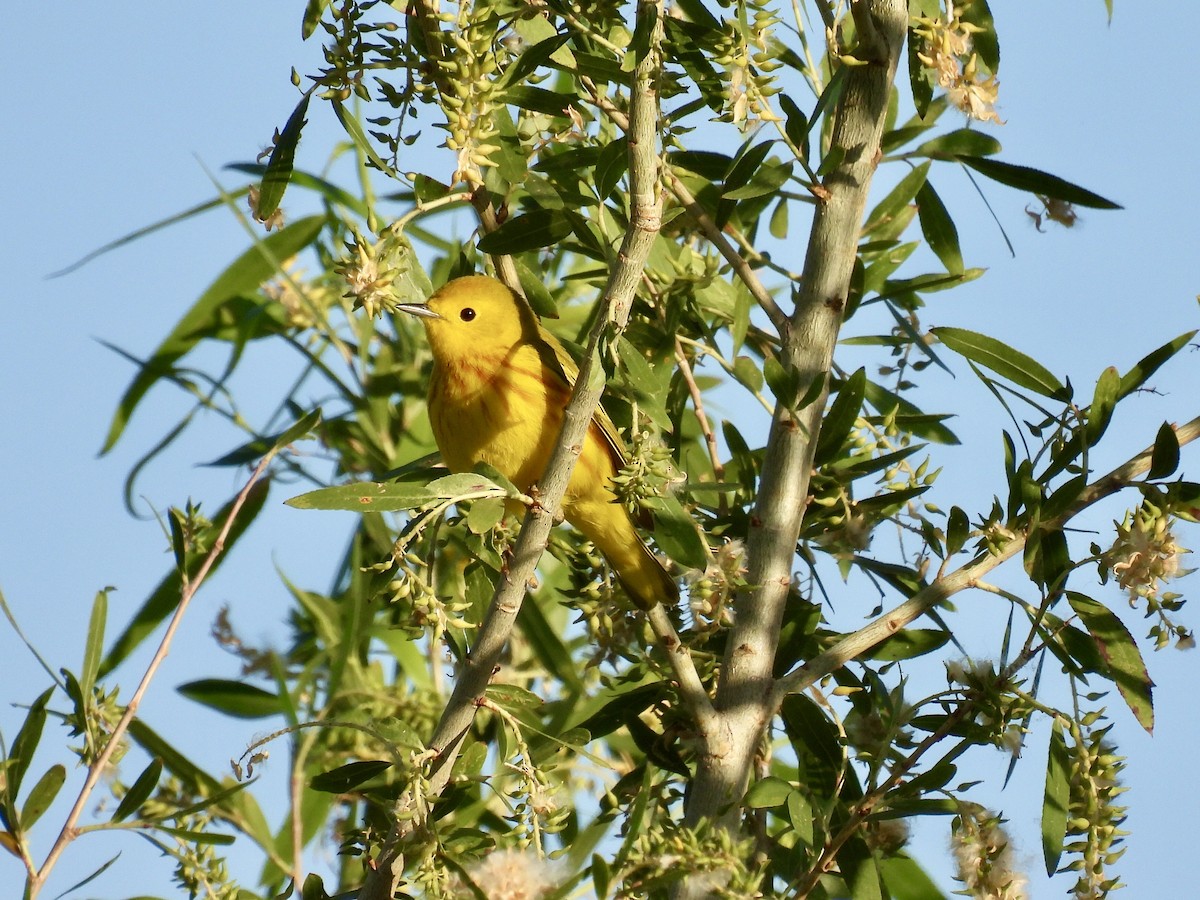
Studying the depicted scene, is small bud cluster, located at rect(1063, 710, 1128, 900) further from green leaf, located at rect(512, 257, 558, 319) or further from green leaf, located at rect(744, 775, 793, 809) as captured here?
green leaf, located at rect(512, 257, 558, 319)

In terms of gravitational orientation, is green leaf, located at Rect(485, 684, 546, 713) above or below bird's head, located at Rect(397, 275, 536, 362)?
below

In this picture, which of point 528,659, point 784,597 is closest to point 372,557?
point 528,659

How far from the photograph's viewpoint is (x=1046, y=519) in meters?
2.27

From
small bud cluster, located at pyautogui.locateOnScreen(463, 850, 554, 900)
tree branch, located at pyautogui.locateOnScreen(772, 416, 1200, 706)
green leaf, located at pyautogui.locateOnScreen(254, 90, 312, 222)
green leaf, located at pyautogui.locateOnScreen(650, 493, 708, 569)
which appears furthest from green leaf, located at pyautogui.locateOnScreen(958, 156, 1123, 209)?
small bud cluster, located at pyautogui.locateOnScreen(463, 850, 554, 900)

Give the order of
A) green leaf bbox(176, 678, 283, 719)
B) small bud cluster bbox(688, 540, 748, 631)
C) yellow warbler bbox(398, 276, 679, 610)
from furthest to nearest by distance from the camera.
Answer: green leaf bbox(176, 678, 283, 719) → yellow warbler bbox(398, 276, 679, 610) → small bud cluster bbox(688, 540, 748, 631)

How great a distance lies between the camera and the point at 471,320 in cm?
344

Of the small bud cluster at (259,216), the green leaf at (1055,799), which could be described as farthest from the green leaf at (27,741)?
the green leaf at (1055,799)

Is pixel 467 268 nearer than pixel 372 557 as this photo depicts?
Yes

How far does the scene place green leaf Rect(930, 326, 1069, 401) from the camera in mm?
2447

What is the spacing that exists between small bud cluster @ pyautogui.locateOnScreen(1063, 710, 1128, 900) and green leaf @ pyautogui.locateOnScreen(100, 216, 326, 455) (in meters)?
3.02

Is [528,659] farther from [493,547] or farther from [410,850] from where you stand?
[410,850]

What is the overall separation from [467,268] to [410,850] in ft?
4.22

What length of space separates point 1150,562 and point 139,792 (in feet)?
6.22

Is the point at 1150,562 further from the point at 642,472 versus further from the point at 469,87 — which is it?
the point at 469,87
